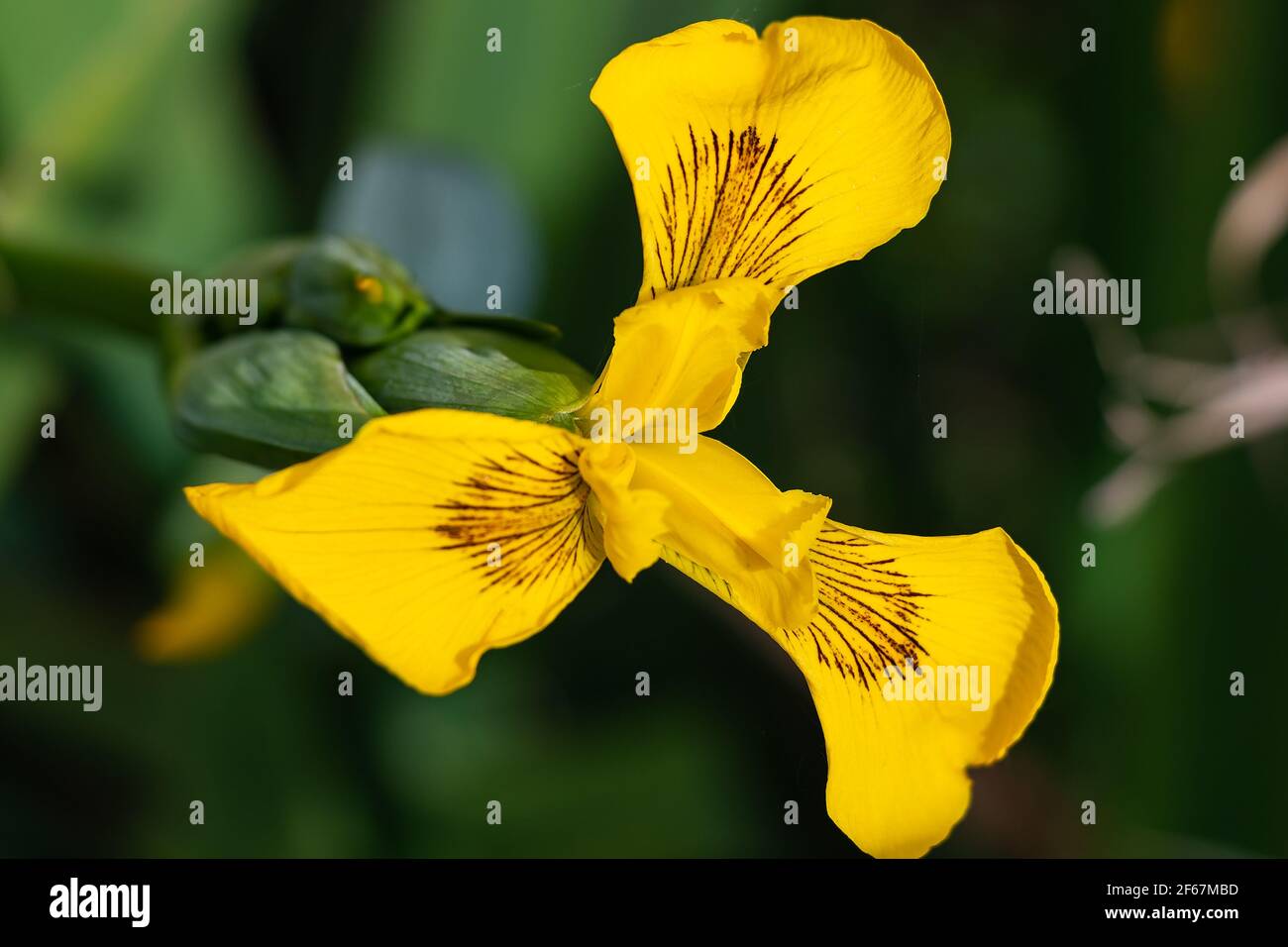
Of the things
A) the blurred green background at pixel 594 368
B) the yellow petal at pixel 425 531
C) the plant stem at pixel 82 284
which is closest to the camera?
the yellow petal at pixel 425 531

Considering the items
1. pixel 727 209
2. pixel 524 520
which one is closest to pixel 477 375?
pixel 524 520

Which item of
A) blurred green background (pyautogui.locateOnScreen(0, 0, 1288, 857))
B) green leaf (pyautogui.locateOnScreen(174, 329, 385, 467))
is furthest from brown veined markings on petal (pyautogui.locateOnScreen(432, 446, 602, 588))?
blurred green background (pyautogui.locateOnScreen(0, 0, 1288, 857))

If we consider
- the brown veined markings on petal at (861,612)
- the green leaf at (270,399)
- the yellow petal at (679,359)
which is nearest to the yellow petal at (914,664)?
the brown veined markings on petal at (861,612)

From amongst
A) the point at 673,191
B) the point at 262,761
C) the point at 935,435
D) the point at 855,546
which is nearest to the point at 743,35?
the point at 673,191

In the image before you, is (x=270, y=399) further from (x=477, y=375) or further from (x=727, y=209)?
(x=727, y=209)

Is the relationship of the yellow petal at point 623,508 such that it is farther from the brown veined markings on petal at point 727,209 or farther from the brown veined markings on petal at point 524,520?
the brown veined markings on petal at point 727,209

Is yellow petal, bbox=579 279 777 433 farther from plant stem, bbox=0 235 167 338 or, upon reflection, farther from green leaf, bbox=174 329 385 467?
plant stem, bbox=0 235 167 338

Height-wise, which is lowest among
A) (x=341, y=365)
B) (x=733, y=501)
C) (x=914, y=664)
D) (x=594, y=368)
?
(x=914, y=664)
